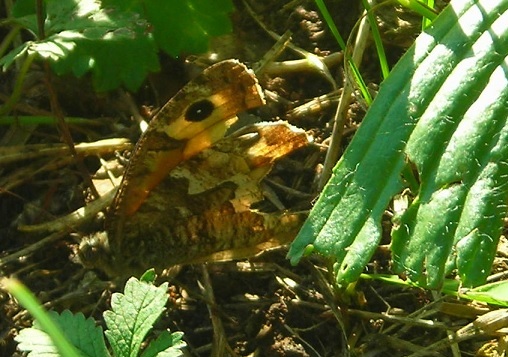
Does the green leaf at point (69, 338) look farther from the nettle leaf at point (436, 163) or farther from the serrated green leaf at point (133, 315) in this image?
the nettle leaf at point (436, 163)

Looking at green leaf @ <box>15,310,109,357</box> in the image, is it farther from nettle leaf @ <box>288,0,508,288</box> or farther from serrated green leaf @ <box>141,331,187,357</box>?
nettle leaf @ <box>288,0,508,288</box>

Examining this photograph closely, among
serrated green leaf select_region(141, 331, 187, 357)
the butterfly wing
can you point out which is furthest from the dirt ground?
serrated green leaf select_region(141, 331, 187, 357)

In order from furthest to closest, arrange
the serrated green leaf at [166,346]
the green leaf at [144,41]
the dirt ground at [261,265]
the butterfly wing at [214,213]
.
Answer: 1. the green leaf at [144,41]
2. the butterfly wing at [214,213]
3. the dirt ground at [261,265]
4. the serrated green leaf at [166,346]

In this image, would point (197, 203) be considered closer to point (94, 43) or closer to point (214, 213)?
point (214, 213)

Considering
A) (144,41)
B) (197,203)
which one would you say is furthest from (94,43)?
(197,203)

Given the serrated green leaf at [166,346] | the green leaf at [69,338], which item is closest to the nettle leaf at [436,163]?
the serrated green leaf at [166,346]

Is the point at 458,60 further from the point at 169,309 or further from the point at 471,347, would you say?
the point at 169,309

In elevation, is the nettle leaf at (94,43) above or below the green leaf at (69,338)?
above
